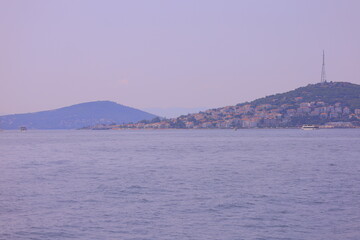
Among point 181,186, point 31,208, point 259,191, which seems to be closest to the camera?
point 31,208

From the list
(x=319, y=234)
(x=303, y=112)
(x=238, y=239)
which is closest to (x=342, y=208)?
(x=319, y=234)

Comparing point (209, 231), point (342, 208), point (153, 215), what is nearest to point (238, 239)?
point (209, 231)

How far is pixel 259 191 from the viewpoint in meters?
24.2

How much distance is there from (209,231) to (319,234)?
367 cm

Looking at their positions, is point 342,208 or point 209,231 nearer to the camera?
point 209,231

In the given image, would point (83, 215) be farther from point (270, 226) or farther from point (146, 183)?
point (146, 183)

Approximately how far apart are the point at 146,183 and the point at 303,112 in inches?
6779

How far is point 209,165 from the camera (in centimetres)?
3891

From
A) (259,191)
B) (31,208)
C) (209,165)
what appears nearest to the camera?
(31,208)

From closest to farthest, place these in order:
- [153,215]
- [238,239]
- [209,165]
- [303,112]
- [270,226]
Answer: [238,239] → [270,226] → [153,215] → [209,165] → [303,112]

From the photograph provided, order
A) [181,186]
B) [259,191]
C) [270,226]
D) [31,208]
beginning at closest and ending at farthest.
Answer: [270,226], [31,208], [259,191], [181,186]

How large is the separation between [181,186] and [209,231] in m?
9.84

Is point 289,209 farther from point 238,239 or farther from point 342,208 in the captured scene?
point 238,239

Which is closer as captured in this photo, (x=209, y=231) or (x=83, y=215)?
(x=209, y=231)
